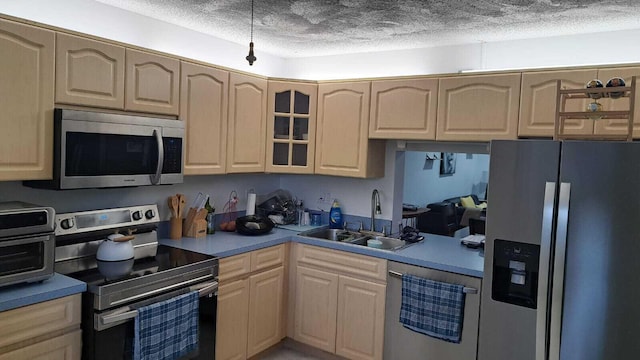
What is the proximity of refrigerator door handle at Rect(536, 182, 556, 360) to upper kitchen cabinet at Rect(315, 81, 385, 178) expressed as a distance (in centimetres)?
157

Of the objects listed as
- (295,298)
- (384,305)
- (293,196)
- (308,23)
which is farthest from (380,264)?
(308,23)

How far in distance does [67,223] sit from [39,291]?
603 mm

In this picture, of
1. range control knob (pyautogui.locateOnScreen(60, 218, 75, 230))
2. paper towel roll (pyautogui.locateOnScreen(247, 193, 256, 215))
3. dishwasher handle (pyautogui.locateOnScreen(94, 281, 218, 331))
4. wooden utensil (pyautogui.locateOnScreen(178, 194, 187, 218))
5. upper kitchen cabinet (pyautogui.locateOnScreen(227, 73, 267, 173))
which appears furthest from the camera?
paper towel roll (pyautogui.locateOnScreen(247, 193, 256, 215))

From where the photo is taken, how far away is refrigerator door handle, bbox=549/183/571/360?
6.53 feet

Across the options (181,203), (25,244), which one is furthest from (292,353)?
(25,244)

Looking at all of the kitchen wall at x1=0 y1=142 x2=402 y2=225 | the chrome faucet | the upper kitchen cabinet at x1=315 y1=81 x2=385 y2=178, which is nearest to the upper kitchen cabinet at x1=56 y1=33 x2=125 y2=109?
the kitchen wall at x1=0 y1=142 x2=402 y2=225

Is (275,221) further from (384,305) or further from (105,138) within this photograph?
(105,138)

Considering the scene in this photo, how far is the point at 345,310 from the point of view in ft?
10.6

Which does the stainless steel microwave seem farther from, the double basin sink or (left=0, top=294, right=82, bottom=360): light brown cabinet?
the double basin sink

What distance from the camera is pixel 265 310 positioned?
10.8 ft

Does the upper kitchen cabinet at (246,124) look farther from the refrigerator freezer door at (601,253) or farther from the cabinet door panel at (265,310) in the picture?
the refrigerator freezer door at (601,253)

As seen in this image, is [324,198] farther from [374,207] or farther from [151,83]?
[151,83]

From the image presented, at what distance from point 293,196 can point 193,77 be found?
1568 millimetres

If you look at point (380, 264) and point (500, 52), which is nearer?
point (380, 264)
